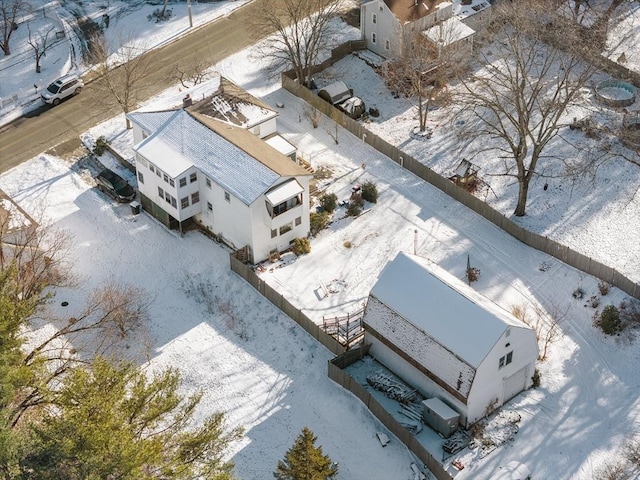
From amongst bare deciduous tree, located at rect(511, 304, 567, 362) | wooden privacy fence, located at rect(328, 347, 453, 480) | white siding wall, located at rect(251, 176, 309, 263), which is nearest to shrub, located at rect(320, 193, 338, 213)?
white siding wall, located at rect(251, 176, 309, 263)

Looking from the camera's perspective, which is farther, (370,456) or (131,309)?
(131,309)

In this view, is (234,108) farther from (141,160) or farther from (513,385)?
(513,385)

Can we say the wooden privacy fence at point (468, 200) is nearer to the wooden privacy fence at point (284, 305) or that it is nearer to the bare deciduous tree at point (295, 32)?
the bare deciduous tree at point (295, 32)

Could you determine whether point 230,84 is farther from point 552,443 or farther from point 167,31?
point 552,443

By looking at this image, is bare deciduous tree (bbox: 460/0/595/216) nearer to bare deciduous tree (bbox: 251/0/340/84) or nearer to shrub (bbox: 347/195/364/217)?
shrub (bbox: 347/195/364/217)

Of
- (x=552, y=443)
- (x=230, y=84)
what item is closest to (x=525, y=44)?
(x=230, y=84)

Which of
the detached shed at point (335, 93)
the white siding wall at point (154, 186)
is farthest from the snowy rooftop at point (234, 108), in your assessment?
the detached shed at point (335, 93)
